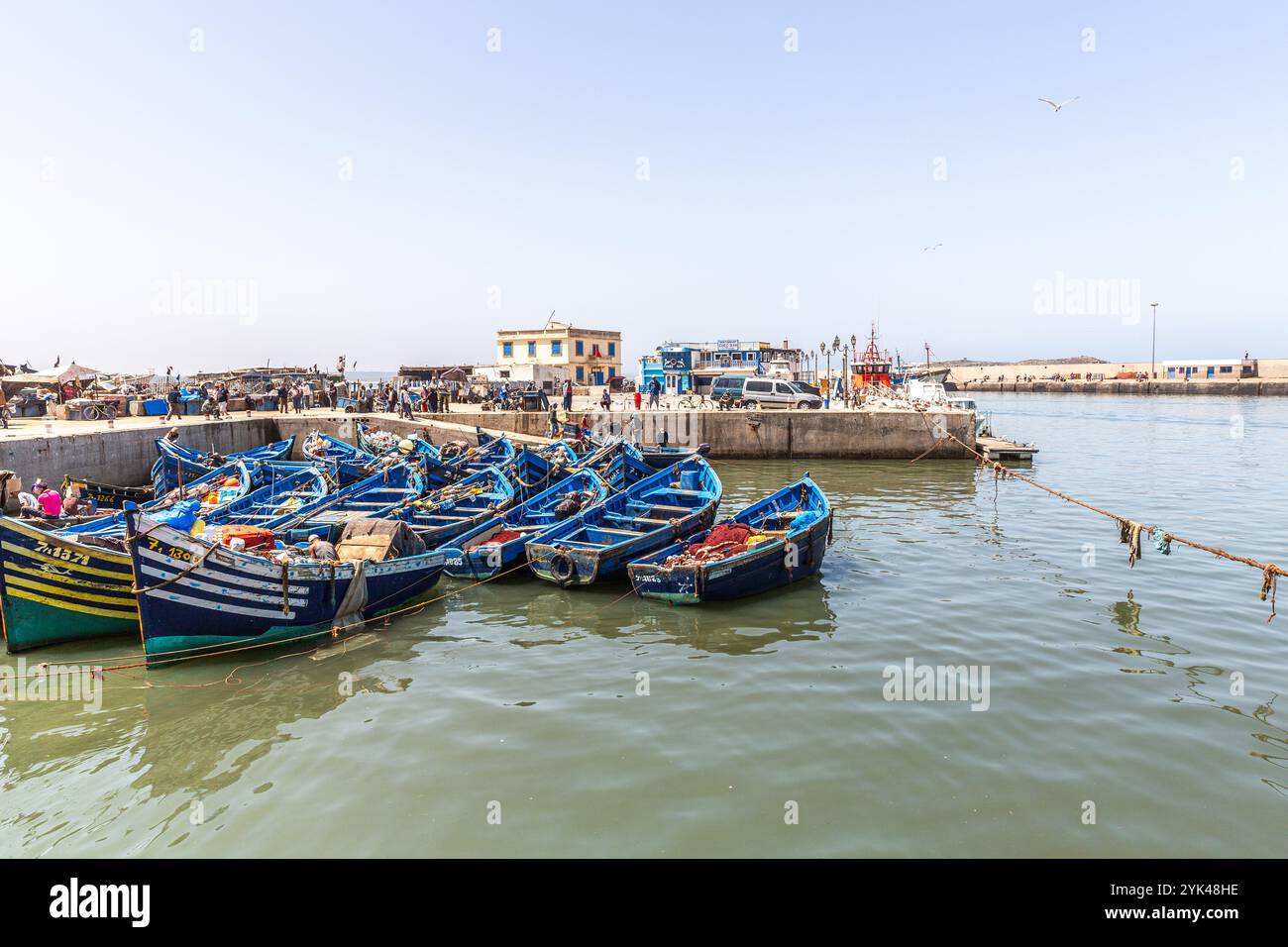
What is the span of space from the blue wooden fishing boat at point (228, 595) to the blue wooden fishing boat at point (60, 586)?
1.27 m

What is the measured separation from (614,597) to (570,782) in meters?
6.99

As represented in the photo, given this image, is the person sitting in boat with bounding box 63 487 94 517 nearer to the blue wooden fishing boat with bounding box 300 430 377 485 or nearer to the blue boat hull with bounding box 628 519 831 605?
the blue wooden fishing boat with bounding box 300 430 377 485

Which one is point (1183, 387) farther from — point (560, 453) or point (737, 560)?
point (737, 560)

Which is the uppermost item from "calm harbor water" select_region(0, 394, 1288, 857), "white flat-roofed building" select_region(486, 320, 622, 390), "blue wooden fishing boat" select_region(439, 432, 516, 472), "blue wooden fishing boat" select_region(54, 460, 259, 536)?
"white flat-roofed building" select_region(486, 320, 622, 390)

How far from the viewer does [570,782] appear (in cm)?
813

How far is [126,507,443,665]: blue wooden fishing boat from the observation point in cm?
1054

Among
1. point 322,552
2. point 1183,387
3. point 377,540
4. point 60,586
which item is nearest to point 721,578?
point 377,540

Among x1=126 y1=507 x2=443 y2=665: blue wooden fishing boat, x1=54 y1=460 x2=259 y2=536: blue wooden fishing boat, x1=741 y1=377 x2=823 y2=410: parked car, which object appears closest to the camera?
x1=126 y1=507 x2=443 y2=665: blue wooden fishing boat

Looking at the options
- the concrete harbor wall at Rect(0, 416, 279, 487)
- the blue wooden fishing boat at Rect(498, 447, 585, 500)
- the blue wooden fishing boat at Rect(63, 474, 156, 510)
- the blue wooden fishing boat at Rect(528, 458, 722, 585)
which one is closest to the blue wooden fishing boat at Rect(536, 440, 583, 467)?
the blue wooden fishing boat at Rect(498, 447, 585, 500)

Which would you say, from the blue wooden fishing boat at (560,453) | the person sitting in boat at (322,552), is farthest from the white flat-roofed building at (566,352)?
the person sitting in boat at (322,552)

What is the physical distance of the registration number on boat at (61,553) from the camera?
11.0m

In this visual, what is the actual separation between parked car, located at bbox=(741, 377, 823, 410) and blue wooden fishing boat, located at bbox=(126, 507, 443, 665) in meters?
30.1
